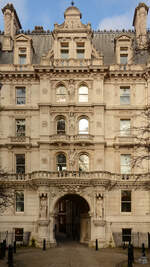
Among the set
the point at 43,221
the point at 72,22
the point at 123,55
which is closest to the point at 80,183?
the point at 43,221

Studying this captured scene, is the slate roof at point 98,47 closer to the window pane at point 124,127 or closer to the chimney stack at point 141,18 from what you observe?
the chimney stack at point 141,18

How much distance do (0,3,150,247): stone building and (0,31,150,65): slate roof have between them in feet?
3.47

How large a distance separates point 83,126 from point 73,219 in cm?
2127

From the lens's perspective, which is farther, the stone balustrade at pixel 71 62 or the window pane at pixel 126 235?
the stone balustrade at pixel 71 62

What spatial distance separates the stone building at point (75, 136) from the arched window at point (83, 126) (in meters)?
0.10

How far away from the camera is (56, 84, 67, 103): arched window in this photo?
35.3 metres

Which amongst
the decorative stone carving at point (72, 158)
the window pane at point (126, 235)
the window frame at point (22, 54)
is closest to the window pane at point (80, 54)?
the window frame at point (22, 54)

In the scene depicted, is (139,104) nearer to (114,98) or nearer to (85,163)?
(114,98)

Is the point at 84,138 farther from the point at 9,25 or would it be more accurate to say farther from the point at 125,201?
the point at 9,25

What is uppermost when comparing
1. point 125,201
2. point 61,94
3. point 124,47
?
point 124,47

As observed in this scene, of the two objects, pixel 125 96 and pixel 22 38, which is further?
pixel 22 38

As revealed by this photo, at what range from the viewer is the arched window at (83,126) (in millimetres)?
34781

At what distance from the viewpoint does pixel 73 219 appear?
5184 cm

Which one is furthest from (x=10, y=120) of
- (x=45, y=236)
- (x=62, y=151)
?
(x=45, y=236)
